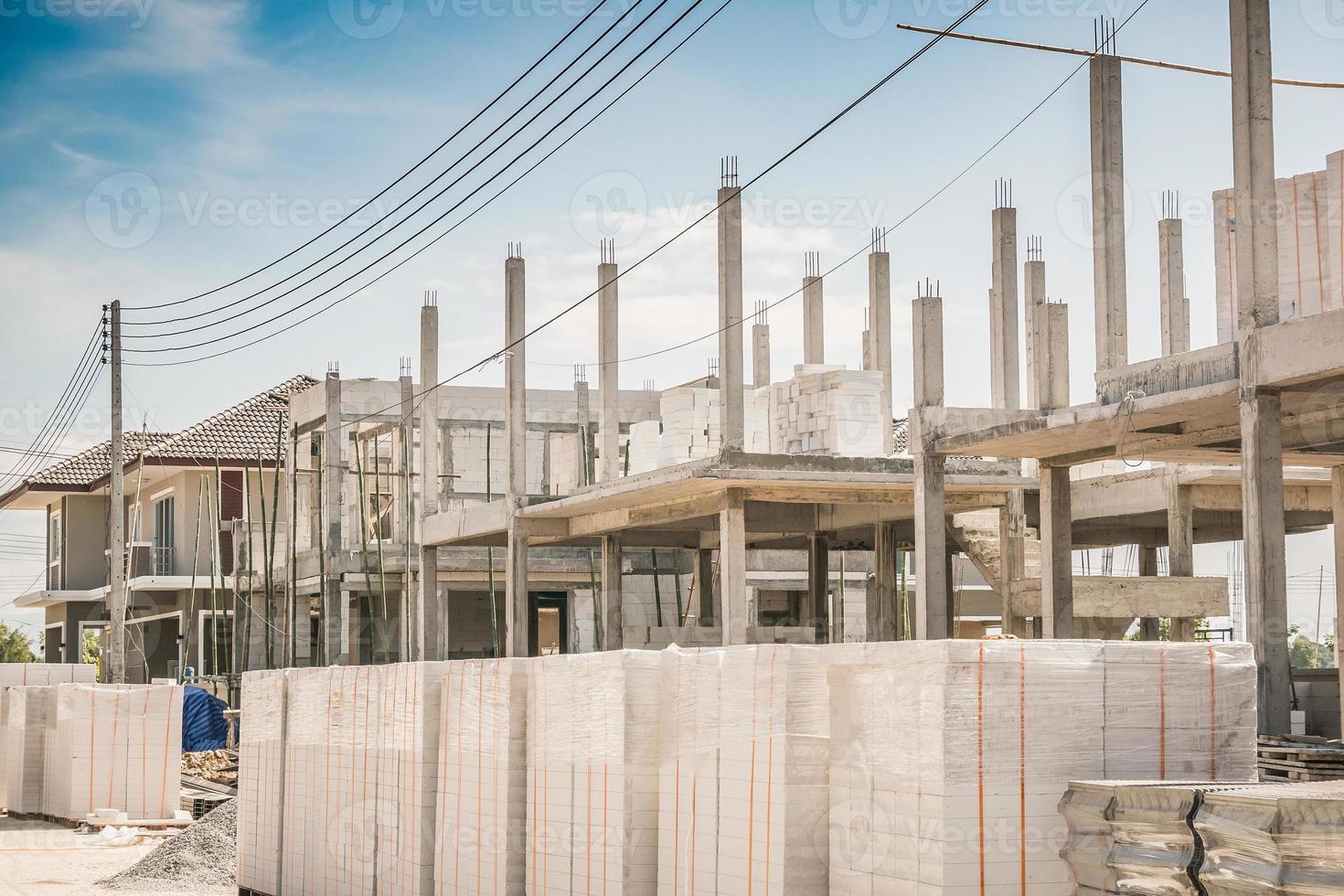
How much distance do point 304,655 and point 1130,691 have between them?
25.8 meters

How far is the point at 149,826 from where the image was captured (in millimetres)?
17297

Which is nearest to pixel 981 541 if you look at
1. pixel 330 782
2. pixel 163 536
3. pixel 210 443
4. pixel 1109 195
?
pixel 1109 195

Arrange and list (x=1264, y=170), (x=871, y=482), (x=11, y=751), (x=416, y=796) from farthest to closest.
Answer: (x=11, y=751) < (x=871, y=482) < (x=1264, y=170) < (x=416, y=796)

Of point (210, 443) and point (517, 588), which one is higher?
point (210, 443)

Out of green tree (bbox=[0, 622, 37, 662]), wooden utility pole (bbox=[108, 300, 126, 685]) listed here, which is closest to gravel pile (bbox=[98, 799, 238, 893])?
wooden utility pole (bbox=[108, 300, 126, 685])

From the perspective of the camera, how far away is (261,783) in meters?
12.6

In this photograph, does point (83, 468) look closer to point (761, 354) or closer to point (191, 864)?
point (761, 354)

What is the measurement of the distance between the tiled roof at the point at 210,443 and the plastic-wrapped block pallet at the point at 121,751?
1726 cm

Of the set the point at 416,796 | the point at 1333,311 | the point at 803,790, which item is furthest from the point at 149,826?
Result: the point at 1333,311

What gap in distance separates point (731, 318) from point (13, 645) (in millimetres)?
53152

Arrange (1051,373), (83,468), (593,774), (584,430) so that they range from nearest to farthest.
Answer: (593,774)
(1051,373)
(584,430)
(83,468)

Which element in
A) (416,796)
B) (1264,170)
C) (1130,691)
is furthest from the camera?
(1264,170)

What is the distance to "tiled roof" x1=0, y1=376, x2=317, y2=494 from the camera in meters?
37.1

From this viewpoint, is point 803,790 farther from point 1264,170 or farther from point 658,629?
point 658,629
